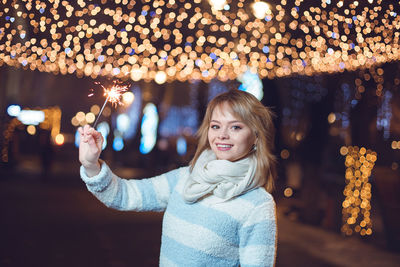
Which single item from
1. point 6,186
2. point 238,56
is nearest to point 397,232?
point 238,56

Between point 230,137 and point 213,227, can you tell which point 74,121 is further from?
point 213,227

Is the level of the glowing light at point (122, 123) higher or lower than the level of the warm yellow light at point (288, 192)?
higher

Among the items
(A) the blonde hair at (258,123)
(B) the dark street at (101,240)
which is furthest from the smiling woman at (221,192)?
(B) the dark street at (101,240)

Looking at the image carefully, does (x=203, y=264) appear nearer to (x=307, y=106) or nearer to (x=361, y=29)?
(x=361, y=29)

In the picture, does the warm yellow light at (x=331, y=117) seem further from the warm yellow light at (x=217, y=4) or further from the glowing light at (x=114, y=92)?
the glowing light at (x=114, y=92)

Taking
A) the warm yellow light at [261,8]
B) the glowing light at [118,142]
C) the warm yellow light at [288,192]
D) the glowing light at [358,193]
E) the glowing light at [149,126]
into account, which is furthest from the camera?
the glowing light at [118,142]

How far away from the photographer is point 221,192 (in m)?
2.33

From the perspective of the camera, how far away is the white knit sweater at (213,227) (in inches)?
86.4

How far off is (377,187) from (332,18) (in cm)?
360

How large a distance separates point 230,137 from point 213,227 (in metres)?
0.48

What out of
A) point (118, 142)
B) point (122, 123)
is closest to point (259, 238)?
point (118, 142)

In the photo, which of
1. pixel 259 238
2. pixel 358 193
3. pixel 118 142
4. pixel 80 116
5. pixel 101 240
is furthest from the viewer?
pixel 80 116

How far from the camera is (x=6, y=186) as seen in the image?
1221 cm

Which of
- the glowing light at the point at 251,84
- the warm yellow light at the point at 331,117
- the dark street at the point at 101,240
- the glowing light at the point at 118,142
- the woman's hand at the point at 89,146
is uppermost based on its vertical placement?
the glowing light at the point at 251,84
